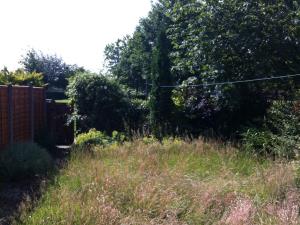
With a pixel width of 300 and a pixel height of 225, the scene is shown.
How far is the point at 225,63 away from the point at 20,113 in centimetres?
553

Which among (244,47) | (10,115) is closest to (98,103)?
(10,115)

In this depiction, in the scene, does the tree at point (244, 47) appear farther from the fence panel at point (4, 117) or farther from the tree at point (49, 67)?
the tree at point (49, 67)

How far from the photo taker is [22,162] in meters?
8.16

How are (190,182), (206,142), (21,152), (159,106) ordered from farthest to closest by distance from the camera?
(159,106) < (206,142) < (21,152) < (190,182)

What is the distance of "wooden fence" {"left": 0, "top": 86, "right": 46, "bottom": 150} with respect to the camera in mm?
10242

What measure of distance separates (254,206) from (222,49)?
23.6 feet

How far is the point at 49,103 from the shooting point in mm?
14969

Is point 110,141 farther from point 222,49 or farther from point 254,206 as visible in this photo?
point 254,206

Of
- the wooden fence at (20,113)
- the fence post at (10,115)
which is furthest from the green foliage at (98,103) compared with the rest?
the fence post at (10,115)

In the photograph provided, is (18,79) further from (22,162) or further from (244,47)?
(22,162)

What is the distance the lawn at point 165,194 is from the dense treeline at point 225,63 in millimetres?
3926

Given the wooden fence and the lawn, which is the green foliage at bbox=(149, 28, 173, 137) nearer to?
the wooden fence

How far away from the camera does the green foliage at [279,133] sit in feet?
29.6

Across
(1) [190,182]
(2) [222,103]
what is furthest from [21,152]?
(2) [222,103]
